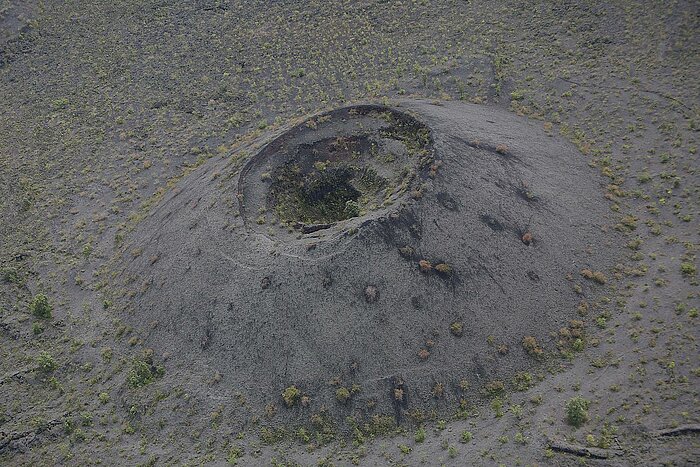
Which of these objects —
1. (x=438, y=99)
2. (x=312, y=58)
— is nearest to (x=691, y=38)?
(x=438, y=99)

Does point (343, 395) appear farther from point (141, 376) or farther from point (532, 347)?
point (141, 376)

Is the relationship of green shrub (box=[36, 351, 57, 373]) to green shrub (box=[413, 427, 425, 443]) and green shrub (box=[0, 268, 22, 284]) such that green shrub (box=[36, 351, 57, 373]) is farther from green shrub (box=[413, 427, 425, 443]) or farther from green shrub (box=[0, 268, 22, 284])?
green shrub (box=[413, 427, 425, 443])

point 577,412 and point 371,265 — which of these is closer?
point 577,412

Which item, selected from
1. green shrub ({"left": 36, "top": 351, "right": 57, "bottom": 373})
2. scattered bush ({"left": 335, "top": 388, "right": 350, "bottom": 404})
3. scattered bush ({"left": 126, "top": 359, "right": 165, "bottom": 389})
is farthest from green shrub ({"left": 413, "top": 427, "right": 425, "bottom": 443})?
green shrub ({"left": 36, "top": 351, "right": 57, "bottom": 373})

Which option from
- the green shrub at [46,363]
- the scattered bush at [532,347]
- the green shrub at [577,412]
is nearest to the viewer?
the green shrub at [577,412]

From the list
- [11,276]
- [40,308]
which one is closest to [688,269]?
[40,308]

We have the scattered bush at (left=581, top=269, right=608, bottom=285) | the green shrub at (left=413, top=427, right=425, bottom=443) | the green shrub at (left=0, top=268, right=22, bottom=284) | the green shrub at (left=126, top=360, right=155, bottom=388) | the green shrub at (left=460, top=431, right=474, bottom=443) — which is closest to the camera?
the green shrub at (left=460, top=431, right=474, bottom=443)

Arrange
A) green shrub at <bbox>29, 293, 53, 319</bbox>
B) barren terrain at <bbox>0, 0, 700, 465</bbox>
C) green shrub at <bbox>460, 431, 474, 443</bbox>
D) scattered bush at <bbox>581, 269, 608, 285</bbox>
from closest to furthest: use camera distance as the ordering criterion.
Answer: green shrub at <bbox>460, 431, 474, 443</bbox>, barren terrain at <bbox>0, 0, 700, 465</bbox>, scattered bush at <bbox>581, 269, 608, 285</bbox>, green shrub at <bbox>29, 293, 53, 319</bbox>

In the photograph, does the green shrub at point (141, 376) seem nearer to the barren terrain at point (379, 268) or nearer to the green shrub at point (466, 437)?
the barren terrain at point (379, 268)

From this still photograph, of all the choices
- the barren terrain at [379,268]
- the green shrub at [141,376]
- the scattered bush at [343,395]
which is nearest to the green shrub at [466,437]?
the barren terrain at [379,268]
